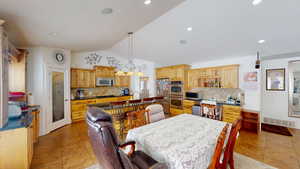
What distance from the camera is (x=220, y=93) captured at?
4691mm

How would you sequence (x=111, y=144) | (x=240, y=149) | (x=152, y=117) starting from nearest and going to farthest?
(x=111, y=144) < (x=152, y=117) < (x=240, y=149)

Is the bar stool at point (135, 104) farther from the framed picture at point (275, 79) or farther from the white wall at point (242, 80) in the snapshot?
the framed picture at point (275, 79)

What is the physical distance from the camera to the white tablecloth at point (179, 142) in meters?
1.22

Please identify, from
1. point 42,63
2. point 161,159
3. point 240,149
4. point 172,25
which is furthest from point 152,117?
point 42,63

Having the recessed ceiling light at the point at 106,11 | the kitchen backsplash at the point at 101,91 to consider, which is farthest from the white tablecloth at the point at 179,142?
the kitchen backsplash at the point at 101,91

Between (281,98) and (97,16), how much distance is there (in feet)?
20.1

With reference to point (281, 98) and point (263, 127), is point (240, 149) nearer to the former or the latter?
point (263, 127)

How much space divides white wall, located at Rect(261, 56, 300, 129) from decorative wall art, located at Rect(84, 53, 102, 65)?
6860 mm

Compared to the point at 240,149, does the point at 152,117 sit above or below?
above

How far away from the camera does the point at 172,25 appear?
325 centimetres

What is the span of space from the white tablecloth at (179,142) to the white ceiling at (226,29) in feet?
7.60

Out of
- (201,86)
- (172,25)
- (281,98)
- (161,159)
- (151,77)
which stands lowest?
(161,159)

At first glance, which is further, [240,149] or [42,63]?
[42,63]

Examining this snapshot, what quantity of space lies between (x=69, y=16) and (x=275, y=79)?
6299 mm
